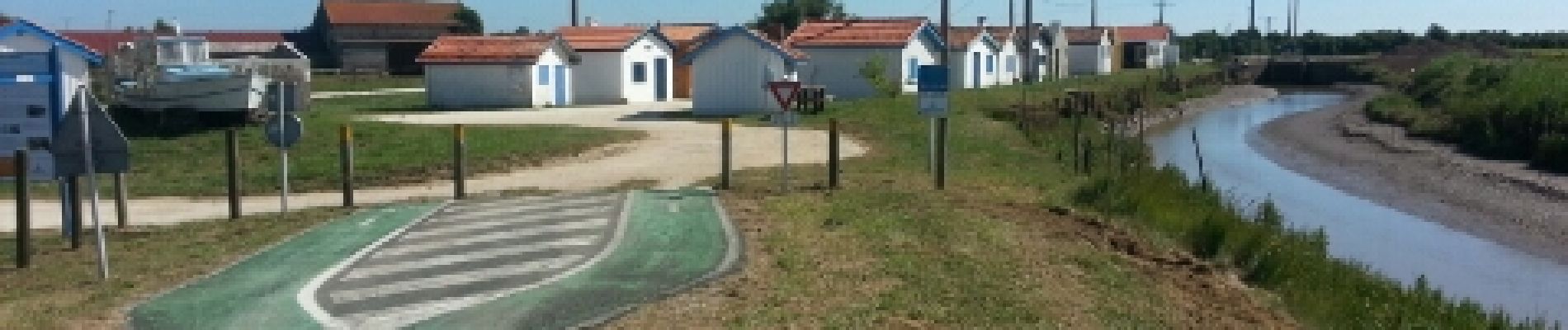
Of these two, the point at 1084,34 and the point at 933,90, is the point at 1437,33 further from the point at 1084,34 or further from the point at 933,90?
the point at 933,90

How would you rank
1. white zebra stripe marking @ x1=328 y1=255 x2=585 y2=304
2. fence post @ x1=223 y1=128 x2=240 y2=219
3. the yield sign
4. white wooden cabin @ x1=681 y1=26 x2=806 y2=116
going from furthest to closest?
white wooden cabin @ x1=681 y1=26 x2=806 y2=116 → fence post @ x1=223 y1=128 x2=240 y2=219 → the yield sign → white zebra stripe marking @ x1=328 y1=255 x2=585 y2=304

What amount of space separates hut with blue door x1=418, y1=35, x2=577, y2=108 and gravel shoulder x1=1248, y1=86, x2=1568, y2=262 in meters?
18.8

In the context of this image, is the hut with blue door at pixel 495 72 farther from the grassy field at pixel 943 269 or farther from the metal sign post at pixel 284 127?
the metal sign post at pixel 284 127

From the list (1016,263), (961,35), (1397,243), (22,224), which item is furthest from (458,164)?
(961,35)

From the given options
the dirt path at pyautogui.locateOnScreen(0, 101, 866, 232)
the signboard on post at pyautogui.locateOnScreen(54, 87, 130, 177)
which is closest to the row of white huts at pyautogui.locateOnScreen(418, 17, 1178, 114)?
the dirt path at pyautogui.locateOnScreen(0, 101, 866, 232)

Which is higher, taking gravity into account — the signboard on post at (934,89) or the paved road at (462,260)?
the signboard on post at (934,89)

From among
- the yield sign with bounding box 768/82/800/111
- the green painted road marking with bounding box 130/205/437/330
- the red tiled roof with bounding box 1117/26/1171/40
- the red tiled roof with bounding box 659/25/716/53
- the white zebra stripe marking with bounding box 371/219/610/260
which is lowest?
the green painted road marking with bounding box 130/205/437/330

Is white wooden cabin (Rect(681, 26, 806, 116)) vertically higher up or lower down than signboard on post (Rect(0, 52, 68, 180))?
higher up

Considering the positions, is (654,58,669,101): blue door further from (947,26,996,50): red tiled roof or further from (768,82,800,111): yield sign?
(768,82,800,111): yield sign

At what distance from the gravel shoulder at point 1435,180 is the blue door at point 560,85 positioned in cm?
1864

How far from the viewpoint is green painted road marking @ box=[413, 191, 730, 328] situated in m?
9.63

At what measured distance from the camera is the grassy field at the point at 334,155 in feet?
68.9

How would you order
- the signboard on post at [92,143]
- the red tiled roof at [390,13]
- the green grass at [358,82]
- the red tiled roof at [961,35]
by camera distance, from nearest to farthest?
1. the signboard on post at [92,143]
2. the red tiled roof at [961,35]
3. the green grass at [358,82]
4. the red tiled roof at [390,13]

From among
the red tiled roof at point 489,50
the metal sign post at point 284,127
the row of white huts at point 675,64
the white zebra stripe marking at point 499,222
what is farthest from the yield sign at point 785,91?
the red tiled roof at point 489,50
